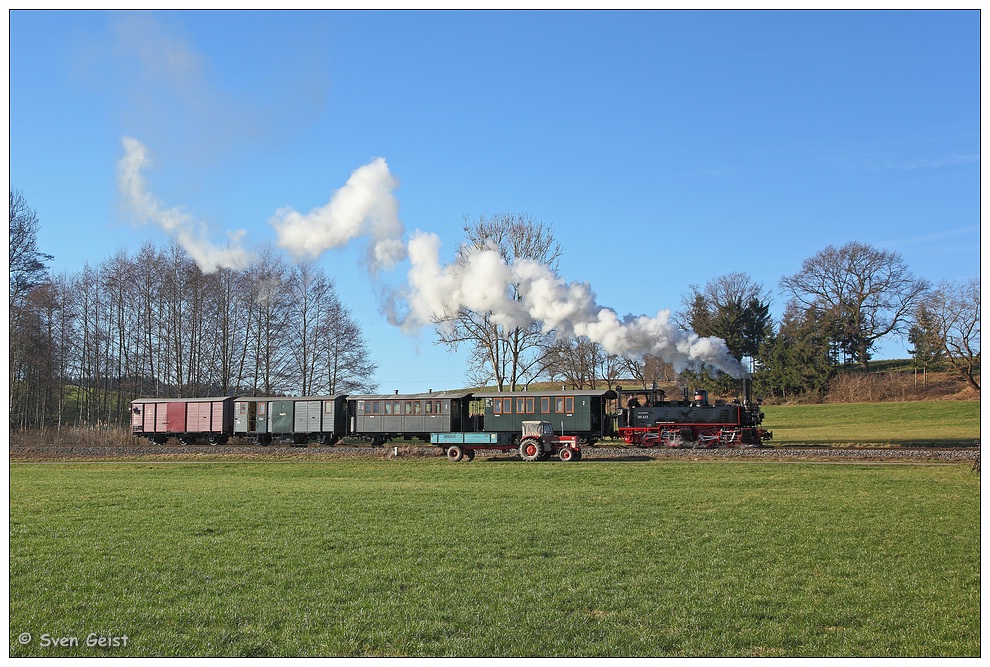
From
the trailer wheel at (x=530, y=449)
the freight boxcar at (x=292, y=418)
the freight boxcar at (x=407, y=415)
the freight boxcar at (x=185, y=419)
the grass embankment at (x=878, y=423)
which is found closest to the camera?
the trailer wheel at (x=530, y=449)

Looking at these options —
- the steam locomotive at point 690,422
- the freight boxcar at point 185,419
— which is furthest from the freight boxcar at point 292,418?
the steam locomotive at point 690,422

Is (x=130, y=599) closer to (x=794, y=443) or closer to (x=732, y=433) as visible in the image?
(x=732, y=433)

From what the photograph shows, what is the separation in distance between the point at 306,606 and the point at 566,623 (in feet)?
7.77

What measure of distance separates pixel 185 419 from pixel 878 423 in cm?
3824

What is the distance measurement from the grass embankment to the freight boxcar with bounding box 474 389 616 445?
28.8 ft

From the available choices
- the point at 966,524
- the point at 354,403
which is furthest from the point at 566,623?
the point at 354,403

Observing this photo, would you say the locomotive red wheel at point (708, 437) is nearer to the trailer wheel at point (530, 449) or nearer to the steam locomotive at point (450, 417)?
the steam locomotive at point (450, 417)

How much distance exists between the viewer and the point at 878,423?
157ft

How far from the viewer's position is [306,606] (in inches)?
295

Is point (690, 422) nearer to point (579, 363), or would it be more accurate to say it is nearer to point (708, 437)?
point (708, 437)

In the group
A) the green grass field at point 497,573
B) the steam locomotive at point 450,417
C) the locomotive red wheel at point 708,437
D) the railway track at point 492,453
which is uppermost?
the steam locomotive at point 450,417

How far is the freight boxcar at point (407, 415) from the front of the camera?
34.7m

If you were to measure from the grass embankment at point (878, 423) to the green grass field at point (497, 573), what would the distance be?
877 inches

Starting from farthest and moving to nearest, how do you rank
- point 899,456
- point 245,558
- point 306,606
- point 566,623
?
point 899,456 → point 245,558 → point 306,606 → point 566,623
